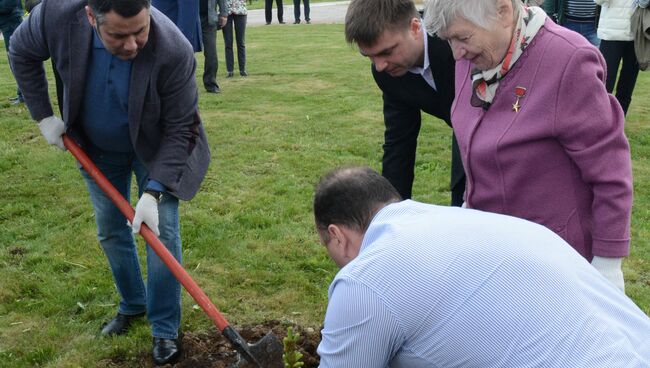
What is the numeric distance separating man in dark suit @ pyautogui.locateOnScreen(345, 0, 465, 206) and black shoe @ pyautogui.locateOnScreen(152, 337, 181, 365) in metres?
1.37

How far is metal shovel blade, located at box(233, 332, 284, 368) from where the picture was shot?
11.0 ft

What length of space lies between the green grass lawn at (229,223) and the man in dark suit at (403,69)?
1.05 m

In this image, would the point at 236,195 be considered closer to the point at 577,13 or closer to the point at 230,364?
the point at 230,364

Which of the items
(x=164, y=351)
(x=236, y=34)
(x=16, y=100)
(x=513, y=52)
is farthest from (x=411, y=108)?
(x=236, y=34)

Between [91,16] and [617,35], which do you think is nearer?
[91,16]

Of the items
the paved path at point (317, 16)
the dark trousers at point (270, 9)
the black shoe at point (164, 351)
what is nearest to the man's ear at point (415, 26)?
the black shoe at point (164, 351)

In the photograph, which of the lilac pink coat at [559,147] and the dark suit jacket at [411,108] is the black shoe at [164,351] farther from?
the lilac pink coat at [559,147]

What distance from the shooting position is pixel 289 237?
5090mm

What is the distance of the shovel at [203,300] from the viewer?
10.8 ft

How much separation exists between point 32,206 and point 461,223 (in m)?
4.68

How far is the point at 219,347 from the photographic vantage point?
3.84 meters

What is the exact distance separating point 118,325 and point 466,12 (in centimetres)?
262

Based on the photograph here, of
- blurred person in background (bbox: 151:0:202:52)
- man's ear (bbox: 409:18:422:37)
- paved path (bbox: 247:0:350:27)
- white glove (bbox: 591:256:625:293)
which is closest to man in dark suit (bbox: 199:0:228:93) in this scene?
blurred person in background (bbox: 151:0:202:52)

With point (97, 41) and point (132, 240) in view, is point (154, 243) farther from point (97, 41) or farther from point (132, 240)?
point (97, 41)
